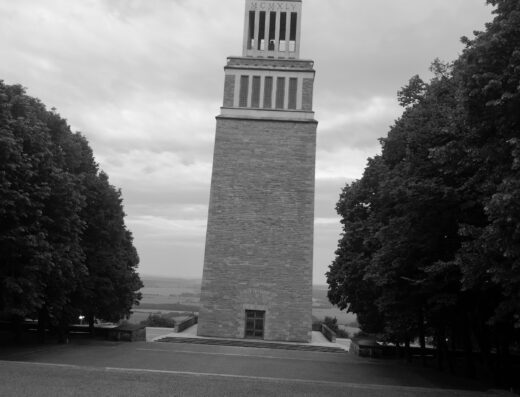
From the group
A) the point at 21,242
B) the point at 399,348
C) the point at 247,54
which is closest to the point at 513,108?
the point at 21,242

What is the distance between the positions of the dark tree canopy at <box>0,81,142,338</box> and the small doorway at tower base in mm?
9165

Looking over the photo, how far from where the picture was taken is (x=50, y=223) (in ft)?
75.6

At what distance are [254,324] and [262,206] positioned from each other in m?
7.72

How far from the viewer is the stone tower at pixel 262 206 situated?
121 ft

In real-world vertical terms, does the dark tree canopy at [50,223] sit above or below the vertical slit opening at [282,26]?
below

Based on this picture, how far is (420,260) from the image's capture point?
1823cm

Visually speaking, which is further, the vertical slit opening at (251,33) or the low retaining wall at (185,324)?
the vertical slit opening at (251,33)

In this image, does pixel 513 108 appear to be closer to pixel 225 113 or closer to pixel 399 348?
pixel 399 348

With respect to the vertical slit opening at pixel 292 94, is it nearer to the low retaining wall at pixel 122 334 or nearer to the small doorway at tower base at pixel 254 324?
the small doorway at tower base at pixel 254 324

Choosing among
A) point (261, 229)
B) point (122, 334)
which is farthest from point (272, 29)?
point (122, 334)

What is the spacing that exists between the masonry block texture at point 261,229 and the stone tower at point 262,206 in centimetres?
6

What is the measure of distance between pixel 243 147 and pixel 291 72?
21.0 feet

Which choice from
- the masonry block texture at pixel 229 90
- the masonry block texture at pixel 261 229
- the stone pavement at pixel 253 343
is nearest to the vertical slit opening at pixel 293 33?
the masonry block texture at pixel 229 90

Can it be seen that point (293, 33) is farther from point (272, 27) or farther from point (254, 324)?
point (254, 324)
